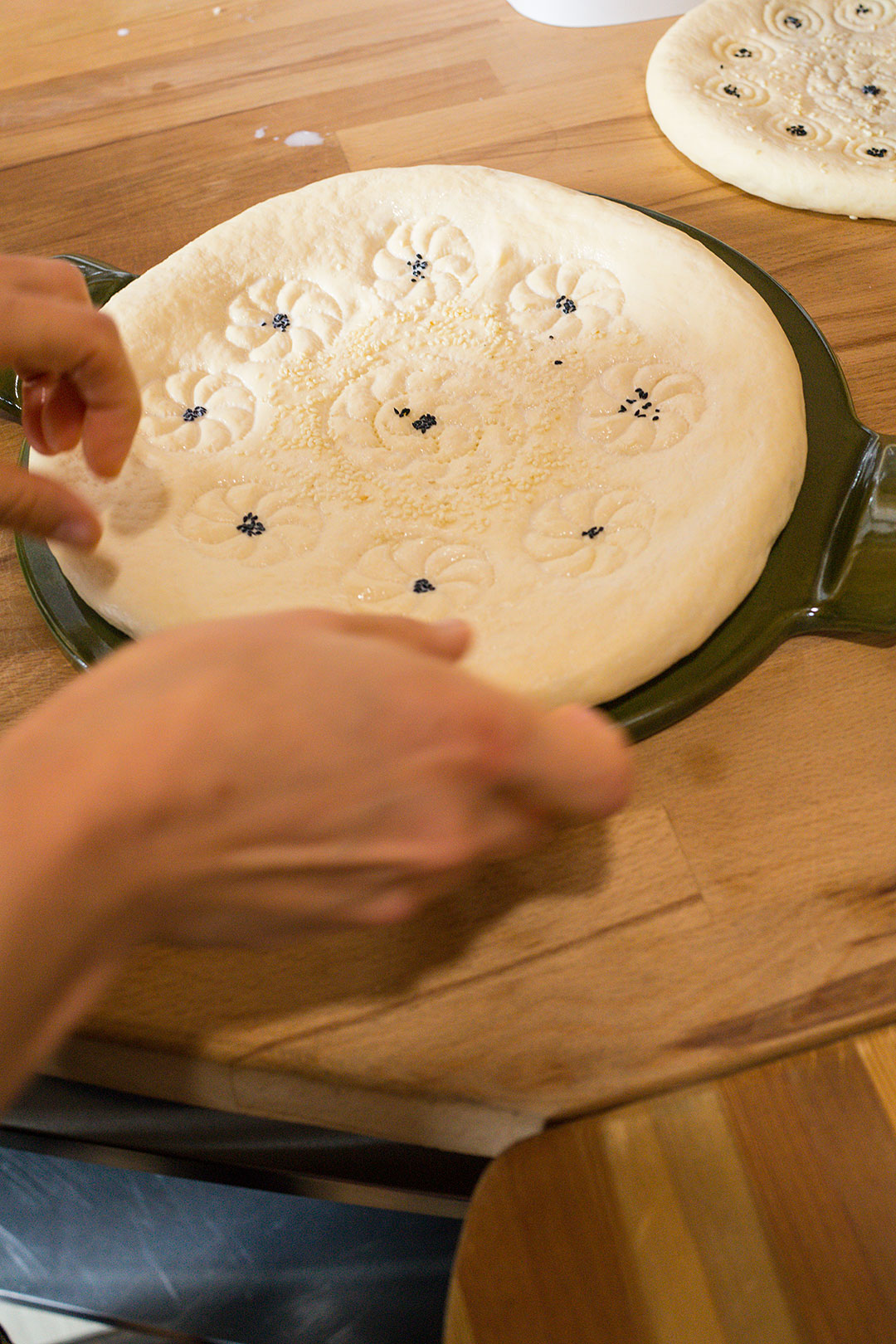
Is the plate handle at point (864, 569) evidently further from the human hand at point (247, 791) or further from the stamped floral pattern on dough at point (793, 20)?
the stamped floral pattern on dough at point (793, 20)

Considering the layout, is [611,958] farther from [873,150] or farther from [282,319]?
[873,150]

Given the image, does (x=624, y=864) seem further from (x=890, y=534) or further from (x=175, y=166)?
(x=175, y=166)

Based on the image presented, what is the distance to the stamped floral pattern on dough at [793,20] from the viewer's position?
1083 mm

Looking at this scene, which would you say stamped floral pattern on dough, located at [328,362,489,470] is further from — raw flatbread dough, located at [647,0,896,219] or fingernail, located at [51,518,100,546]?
raw flatbread dough, located at [647,0,896,219]

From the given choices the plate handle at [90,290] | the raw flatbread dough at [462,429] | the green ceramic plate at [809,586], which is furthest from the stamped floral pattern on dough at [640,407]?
the plate handle at [90,290]

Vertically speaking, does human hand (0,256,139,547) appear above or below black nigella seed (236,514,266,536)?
above

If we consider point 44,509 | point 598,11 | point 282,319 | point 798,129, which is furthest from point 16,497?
point 598,11

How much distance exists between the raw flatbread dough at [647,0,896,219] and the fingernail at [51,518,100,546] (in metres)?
0.75

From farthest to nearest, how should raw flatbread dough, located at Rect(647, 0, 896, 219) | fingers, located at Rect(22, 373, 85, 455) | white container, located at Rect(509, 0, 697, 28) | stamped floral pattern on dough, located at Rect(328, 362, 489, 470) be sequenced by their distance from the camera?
white container, located at Rect(509, 0, 697, 28)
raw flatbread dough, located at Rect(647, 0, 896, 219)
stamped floral pattern on dough, located at Rect(328, 362, 489, 470)
fingers, located at Rect(22, 373, 85, 455)

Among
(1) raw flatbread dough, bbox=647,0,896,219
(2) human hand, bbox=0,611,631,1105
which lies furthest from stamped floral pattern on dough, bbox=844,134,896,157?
(2) human hand, bbox=0,611,631,1105

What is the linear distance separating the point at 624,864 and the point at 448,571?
231 mm

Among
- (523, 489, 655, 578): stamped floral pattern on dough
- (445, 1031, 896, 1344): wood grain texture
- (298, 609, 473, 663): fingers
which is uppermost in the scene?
(298, 609, 473, 663): fingers

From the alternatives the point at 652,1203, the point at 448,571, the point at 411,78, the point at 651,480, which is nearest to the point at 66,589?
the point at 448,571

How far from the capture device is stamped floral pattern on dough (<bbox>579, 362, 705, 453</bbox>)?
718mm
